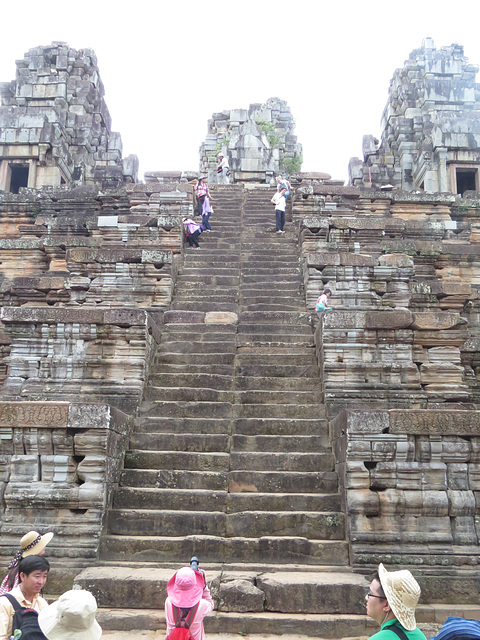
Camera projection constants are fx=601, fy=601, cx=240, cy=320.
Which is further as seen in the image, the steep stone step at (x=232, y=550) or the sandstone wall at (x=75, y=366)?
the sandstone wall at (x=75, y=366)

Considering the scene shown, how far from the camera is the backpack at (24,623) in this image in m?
3.21

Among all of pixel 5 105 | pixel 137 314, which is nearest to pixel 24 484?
pixel 137 314

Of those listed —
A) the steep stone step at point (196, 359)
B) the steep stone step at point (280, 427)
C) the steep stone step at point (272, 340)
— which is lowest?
the steep stone step at point (280, 427)

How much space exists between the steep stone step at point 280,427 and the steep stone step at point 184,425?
20 cm

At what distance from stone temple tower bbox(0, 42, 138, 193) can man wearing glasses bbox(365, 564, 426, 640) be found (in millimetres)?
19021

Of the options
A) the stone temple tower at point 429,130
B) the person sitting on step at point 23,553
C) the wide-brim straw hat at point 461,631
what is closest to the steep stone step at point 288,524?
the person sitting on step at point 23,553

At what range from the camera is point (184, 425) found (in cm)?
721

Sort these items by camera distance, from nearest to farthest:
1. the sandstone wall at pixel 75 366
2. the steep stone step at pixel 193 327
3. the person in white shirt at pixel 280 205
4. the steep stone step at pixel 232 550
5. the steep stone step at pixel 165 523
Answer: the steep stone step at pixel 232 550, the sandstone wall at pixel 75 366, the steep stone step at pixel 165 523, the steep stone step at pixel 193 327, the person in white shirt at pixel 280 205

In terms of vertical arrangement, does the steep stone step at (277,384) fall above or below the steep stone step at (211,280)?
below

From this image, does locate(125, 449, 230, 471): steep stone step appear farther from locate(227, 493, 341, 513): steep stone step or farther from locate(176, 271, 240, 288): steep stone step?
locate(176, 271, 240, 288): steep stone step

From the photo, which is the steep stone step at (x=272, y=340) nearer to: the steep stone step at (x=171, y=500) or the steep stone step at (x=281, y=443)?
the steep stone step at (x=281, y=443)

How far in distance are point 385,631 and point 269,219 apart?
1282 cm

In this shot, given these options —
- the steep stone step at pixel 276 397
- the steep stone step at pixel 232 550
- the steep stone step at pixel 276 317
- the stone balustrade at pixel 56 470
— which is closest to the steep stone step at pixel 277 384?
the steep stone step at pixel 276 397

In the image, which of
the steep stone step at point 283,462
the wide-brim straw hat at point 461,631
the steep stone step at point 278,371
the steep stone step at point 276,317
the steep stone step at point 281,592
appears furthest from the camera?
the steep stone step at point 276,317
